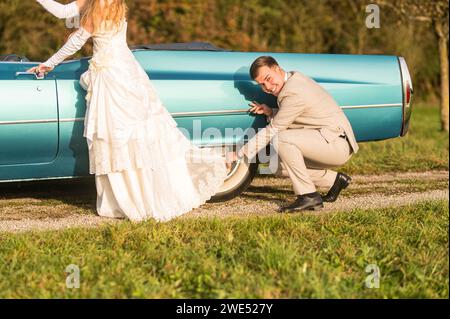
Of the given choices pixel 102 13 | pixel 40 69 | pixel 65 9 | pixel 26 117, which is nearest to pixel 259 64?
pixel 102 13

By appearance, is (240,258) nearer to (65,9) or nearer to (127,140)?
(127,140)

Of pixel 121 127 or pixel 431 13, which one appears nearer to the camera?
pixel 121 127

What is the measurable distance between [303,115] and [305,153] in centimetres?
29

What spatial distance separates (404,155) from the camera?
8.64 meters

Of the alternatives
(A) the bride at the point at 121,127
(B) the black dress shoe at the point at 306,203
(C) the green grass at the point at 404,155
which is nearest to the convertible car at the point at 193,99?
(A) the bride at the point at 121,127

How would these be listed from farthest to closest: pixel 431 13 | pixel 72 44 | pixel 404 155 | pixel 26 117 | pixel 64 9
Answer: pixel 431 13
pixel 404 155
pixel 64 9
pixel 72 44
pixel 26 117

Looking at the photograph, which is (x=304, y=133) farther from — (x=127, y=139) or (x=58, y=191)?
(x=58, y=191)

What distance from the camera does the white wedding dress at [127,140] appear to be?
5445 millimetres

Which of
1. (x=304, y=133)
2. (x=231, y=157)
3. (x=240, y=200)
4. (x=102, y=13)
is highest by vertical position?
(x=102, y=13)

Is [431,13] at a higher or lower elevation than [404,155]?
higher

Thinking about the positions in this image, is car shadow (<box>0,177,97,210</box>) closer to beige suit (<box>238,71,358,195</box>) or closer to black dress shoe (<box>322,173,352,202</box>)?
beige suit (<box>238,71,358,195</box>)

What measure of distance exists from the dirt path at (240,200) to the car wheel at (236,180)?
0.06m

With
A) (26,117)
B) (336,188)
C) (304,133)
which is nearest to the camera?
(26,117)
